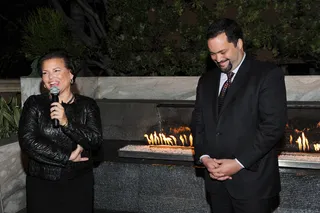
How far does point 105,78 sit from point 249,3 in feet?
8.91

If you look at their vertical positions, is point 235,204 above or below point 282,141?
below

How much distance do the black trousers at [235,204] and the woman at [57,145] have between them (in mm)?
1074

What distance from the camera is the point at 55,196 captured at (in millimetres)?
3273

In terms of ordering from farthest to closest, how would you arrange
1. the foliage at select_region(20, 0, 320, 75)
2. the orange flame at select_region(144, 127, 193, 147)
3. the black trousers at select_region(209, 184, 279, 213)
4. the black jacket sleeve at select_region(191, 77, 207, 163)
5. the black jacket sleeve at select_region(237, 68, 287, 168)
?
the foliage at select_region(20, 0, 320, 75)
the orange flame at select_region(144, 127, 193, 147)
the black jacket sleeve at select_region(191, 77, 207, 163)
the black trousers at select_region(209, 184, 279, 213)
the black jacket sleeve at select_region(237, 68, 287, 168)

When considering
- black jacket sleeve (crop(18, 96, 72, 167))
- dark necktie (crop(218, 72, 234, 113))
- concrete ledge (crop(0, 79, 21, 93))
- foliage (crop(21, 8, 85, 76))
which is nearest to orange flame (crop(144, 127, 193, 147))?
foliage (crop(21, 8, 85, 76))

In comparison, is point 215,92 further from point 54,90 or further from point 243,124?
Result: point 54,90

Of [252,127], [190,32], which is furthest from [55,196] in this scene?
[190,32]

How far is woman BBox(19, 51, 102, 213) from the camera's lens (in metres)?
3.25

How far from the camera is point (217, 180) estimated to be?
3.27 meters

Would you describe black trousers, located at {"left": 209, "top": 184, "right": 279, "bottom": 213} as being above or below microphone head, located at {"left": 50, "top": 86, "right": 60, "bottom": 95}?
below

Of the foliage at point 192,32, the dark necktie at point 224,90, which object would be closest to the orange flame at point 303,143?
the foliage at point 192,32

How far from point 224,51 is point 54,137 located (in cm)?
152

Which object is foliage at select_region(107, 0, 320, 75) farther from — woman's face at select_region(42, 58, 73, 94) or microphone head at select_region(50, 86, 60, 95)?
microphone head at select_region(50, 86, 60, 95)

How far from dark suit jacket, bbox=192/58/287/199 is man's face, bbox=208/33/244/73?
115 millimetres
